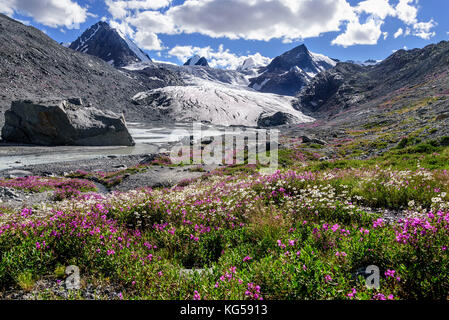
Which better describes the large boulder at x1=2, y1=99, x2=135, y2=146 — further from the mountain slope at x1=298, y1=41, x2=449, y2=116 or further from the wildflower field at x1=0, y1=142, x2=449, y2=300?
the mountain slope at x1=298, y1=41, x2=449, y2=116

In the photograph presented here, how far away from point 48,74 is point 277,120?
111 m

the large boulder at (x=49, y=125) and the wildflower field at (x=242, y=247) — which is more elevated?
the large boulder at (x=49, y=125)

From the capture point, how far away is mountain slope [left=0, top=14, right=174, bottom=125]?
93.9 metres

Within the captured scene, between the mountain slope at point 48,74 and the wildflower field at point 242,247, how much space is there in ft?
291

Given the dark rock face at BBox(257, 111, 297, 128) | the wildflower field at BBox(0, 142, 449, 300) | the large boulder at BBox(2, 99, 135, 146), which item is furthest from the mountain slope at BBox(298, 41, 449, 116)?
the large boulder at BBox(2, 99, 135, 146)

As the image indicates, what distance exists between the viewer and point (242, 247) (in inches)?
201

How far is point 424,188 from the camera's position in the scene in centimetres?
716

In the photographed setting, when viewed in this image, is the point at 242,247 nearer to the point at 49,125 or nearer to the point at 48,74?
the point at 49,125

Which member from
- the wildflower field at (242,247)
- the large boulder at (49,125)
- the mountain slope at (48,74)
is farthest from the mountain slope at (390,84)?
the mountain slope at (48,74)

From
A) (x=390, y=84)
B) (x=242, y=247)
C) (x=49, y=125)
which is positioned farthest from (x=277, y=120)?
(x=242, y=247)

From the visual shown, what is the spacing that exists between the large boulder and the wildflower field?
49.6m

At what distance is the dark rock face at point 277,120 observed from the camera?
4953 inches

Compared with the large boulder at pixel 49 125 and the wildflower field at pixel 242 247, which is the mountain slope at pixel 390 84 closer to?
the wildflower field at pixel 242 247
